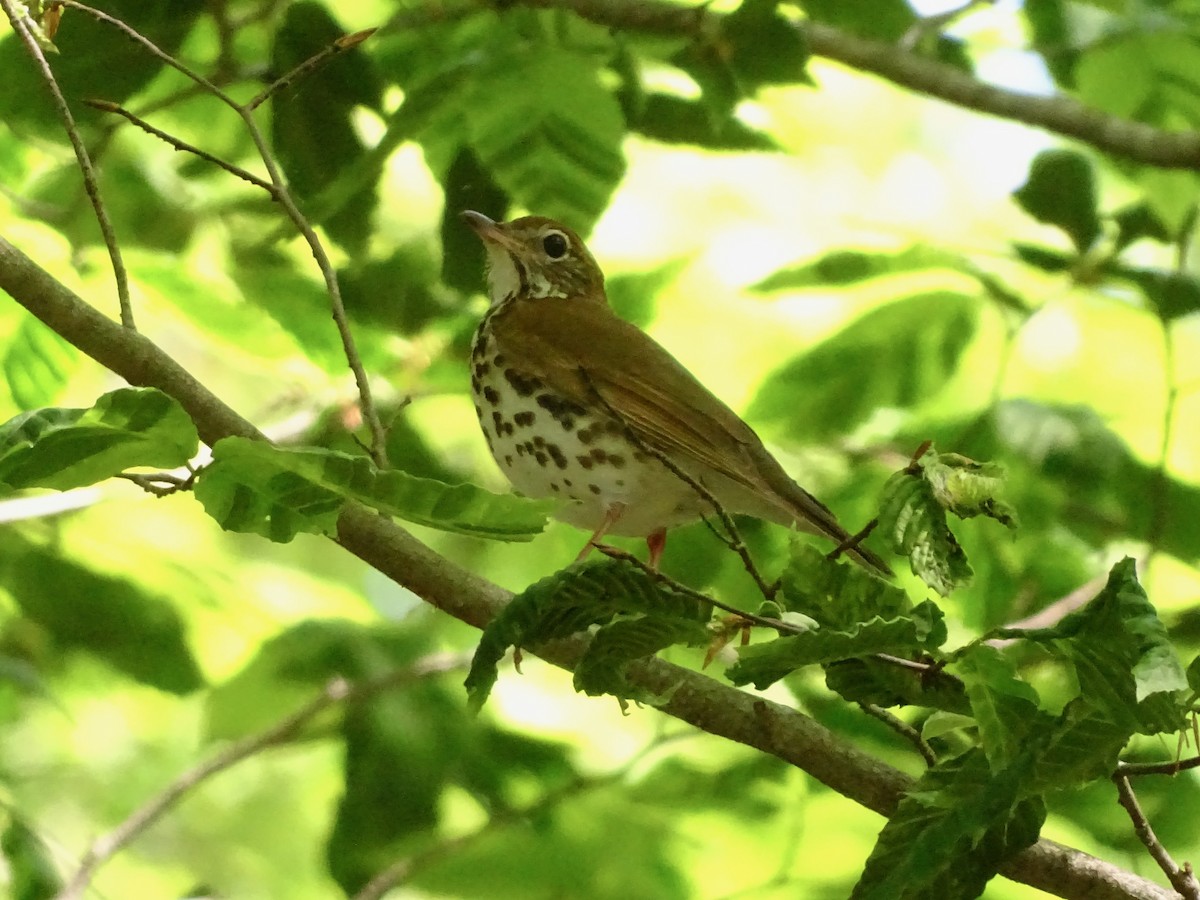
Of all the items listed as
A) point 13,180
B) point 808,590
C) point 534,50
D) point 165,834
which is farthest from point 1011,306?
point 165,834

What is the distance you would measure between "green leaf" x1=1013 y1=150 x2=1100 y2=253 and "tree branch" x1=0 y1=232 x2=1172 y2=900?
1.09m

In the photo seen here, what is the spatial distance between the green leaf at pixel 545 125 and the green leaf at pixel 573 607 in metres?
0.87

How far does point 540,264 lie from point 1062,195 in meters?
0.81

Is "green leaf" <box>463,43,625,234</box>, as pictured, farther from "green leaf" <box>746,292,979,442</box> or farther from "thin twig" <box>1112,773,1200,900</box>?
"thin twig" <box>1112,773,1200,900</box>

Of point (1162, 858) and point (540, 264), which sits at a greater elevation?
point (540, 264)

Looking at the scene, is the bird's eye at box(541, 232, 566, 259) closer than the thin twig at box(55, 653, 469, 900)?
No

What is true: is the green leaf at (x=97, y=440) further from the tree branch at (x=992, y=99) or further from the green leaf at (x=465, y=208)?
the tree branch at (x=992, y=99)

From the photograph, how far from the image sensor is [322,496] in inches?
29.9

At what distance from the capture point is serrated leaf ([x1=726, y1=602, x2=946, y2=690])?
2.31 feet

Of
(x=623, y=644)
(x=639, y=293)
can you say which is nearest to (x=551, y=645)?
(x=623, y=644)

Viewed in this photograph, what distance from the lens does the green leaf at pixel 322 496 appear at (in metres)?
0.73

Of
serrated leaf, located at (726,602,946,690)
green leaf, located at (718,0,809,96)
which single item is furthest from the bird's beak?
serrated leaf, located at (726,602,946,690)

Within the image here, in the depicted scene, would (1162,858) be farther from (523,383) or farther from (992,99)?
(992,99)

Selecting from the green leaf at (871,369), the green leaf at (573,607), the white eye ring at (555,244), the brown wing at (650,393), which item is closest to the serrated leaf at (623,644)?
the green leaf at (573,607)
